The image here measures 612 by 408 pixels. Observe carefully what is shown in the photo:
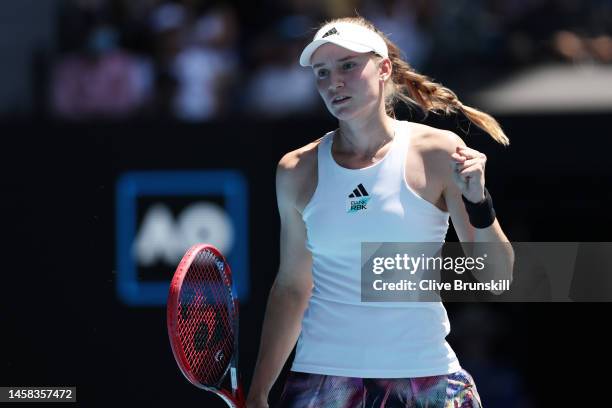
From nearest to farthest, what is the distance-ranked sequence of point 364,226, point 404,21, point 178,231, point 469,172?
point 469,172 → point 364,226 → point 178,231 → point 404,21

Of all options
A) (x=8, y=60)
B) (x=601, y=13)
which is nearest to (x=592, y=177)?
(x=601, y=13)

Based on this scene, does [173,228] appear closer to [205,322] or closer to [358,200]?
[205,322]

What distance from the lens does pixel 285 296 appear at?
12.5 ft

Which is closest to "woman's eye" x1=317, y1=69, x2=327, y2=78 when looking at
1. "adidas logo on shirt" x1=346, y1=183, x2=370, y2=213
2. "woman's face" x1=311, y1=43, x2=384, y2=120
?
"woman's face" x1=311, y1=43, x2=384, y2=120

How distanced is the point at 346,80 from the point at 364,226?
43cm

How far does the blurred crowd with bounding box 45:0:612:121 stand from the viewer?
6875 millimetres

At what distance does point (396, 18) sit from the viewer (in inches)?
295

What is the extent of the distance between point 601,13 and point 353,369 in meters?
4.35

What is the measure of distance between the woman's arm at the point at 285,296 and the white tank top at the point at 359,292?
0.45ft

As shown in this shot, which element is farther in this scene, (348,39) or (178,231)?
(178,231)

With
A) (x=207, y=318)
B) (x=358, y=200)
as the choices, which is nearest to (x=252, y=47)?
(x=207, y=318)

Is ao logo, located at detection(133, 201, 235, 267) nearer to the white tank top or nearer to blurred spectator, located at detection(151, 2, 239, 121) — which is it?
blurred spectator, located at detection(151, 2, 239, 121)

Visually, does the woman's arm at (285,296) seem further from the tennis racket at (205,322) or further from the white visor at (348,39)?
the white visor at (348,39)

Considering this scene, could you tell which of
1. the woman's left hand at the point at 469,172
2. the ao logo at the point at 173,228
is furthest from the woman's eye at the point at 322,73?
the ao logo at the point at 173,228
